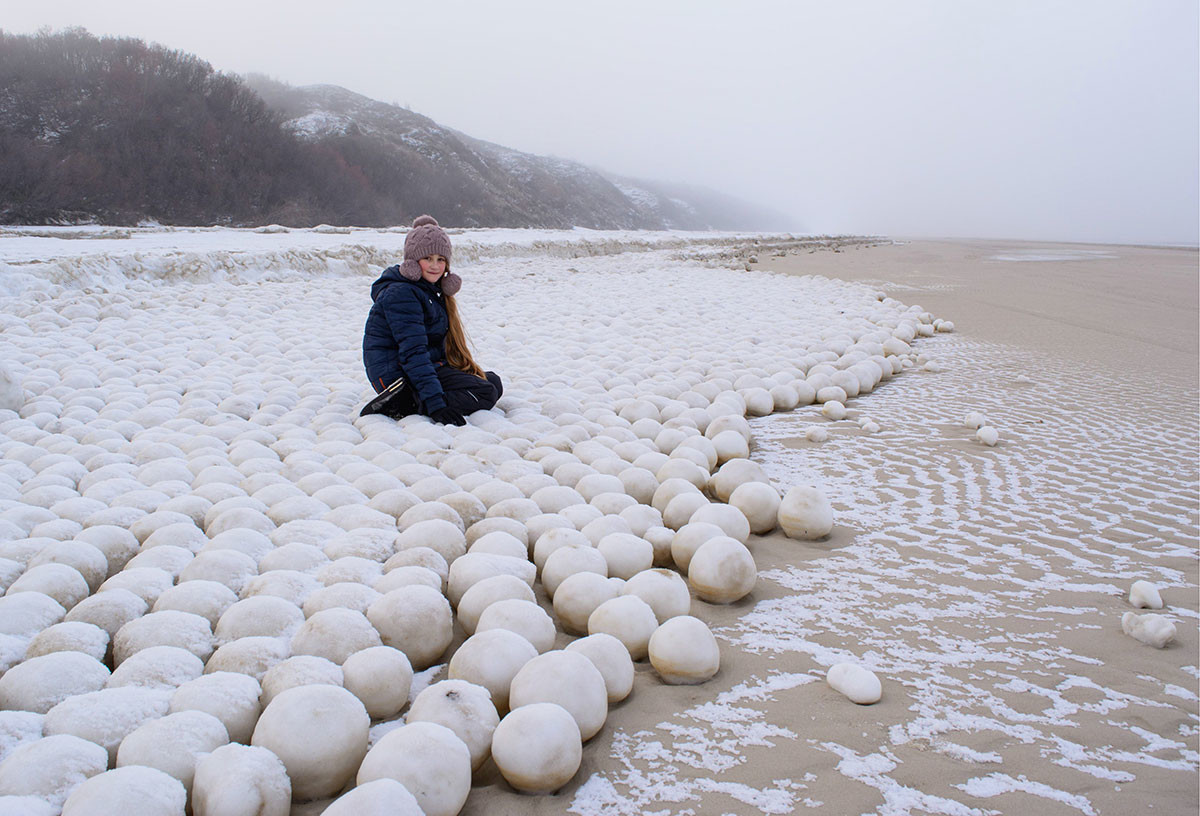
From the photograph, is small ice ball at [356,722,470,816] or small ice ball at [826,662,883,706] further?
small ice ball at [826,662,883,706]

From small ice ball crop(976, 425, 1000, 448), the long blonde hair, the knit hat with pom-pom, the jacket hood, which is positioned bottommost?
small ice ball crop(976, 425, 1000, 448)

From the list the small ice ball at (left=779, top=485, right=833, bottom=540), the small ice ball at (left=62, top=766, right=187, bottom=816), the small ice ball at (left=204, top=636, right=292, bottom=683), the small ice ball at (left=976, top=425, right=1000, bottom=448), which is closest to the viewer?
the small ice ball at (left=62, top=766, right=187, bottom=816)

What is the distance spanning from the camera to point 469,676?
1.54 meters

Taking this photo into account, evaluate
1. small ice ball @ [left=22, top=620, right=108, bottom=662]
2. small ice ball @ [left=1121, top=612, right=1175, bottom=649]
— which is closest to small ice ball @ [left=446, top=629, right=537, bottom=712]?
small ice ball @ [left=22, top=620, right=108, bottom=662]

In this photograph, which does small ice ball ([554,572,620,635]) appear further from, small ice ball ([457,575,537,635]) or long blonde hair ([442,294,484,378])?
long blonde hair ([442,294,484,378])

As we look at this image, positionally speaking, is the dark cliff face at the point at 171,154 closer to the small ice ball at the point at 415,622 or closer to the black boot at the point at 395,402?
the black boot at the point at 395,402

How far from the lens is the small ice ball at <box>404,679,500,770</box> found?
1.38m

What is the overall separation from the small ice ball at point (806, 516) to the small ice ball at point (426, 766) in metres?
1.41

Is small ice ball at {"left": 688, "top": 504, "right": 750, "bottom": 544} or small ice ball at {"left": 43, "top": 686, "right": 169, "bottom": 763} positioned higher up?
small ice ball at {"left": 688, "top": 504, "right": 750, "bottom": 544}

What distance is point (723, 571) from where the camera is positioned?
1.96 m

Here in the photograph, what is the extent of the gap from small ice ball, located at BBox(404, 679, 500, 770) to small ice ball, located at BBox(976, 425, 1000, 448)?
275cm

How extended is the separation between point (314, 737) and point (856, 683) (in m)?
1.08

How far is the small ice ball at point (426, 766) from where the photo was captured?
1224mm

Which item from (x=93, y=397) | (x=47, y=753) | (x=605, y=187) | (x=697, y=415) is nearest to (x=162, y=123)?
(x=93, y=397)
